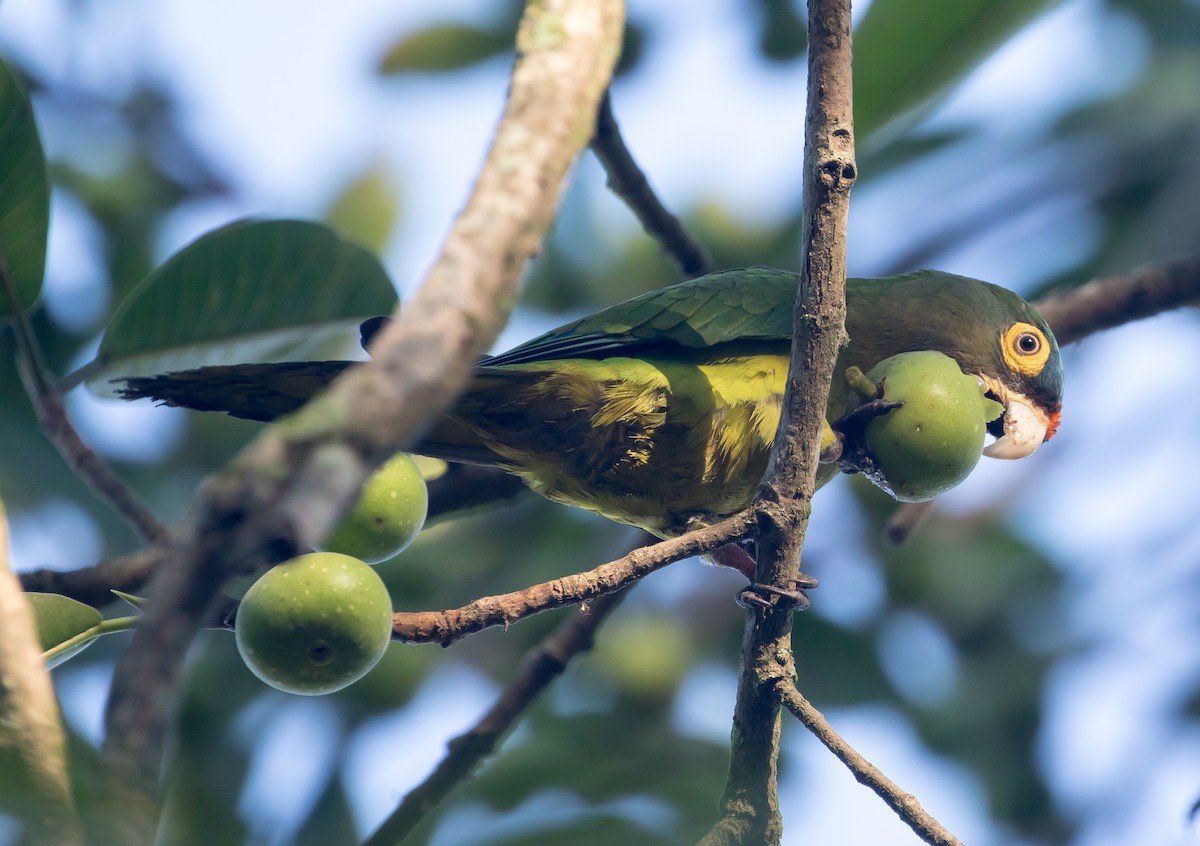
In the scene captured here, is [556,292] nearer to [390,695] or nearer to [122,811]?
[390,695]

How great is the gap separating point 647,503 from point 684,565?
2212 millimetres

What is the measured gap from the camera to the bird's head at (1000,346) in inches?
147

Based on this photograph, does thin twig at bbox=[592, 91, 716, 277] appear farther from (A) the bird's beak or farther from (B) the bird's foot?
(A) the bird's beak

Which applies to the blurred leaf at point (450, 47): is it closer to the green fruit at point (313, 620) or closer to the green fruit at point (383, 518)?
the green fruit at point (383, 518)

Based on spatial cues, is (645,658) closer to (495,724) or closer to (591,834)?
(495,724)

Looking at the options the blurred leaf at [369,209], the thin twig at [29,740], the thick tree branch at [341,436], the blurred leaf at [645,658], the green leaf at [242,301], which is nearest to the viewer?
the thick tree branch at [341,436]

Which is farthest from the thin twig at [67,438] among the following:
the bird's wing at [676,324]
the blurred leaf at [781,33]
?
the blurred leaf at [781,33]

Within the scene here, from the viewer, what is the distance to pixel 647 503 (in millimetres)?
3391

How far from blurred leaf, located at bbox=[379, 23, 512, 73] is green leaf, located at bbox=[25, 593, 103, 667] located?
316 cm

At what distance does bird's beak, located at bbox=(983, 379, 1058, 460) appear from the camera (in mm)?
3691

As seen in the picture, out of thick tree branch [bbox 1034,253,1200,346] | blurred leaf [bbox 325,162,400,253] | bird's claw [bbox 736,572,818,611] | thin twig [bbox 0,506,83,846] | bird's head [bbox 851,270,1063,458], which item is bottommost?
thin twig [bbox 0,506,83,846]

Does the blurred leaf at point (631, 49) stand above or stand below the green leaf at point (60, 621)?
above

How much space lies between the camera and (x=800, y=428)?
228 cm

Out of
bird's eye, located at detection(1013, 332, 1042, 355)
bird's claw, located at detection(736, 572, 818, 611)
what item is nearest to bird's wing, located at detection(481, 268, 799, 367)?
bird's eye, located at detection(1013, 332, 1042, 355)
